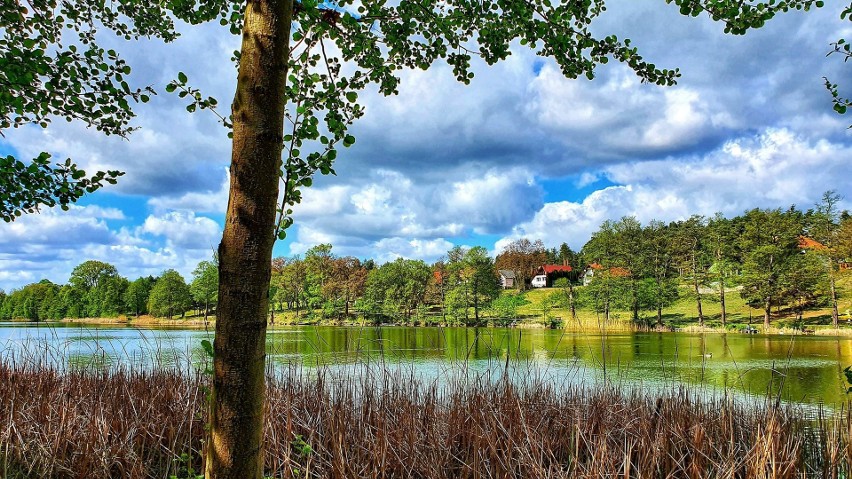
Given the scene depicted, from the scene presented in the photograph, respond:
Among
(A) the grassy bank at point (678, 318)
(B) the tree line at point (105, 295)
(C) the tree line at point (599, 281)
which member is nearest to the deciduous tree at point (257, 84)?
(C) the tree line at point (599, 281)

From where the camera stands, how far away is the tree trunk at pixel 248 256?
57.4 inches

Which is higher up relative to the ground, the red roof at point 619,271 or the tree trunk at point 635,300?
the red roof at point 619,271

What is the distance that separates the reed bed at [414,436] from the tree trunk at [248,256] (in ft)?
5.75

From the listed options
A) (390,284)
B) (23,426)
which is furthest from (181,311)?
(23,426)

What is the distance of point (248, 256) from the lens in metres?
1.48

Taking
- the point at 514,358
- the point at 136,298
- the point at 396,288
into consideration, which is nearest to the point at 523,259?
the point at 396,288

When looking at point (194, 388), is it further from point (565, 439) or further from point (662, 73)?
point (662, 73)

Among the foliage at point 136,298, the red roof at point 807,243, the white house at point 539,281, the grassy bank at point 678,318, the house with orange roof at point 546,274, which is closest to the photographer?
the grassy bank at point 678,318

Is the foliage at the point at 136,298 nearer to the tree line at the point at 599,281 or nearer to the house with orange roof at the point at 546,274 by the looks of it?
the tree line at the point at 599,281

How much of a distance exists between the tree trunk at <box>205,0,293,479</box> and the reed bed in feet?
5.75

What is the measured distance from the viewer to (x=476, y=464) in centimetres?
307

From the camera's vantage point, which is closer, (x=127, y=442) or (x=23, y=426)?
(x=127, y=442)

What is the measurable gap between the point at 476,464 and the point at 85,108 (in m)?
3.91

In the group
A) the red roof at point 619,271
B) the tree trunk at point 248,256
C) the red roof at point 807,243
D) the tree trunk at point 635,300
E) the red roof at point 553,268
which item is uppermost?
the red roof at point 807,243
